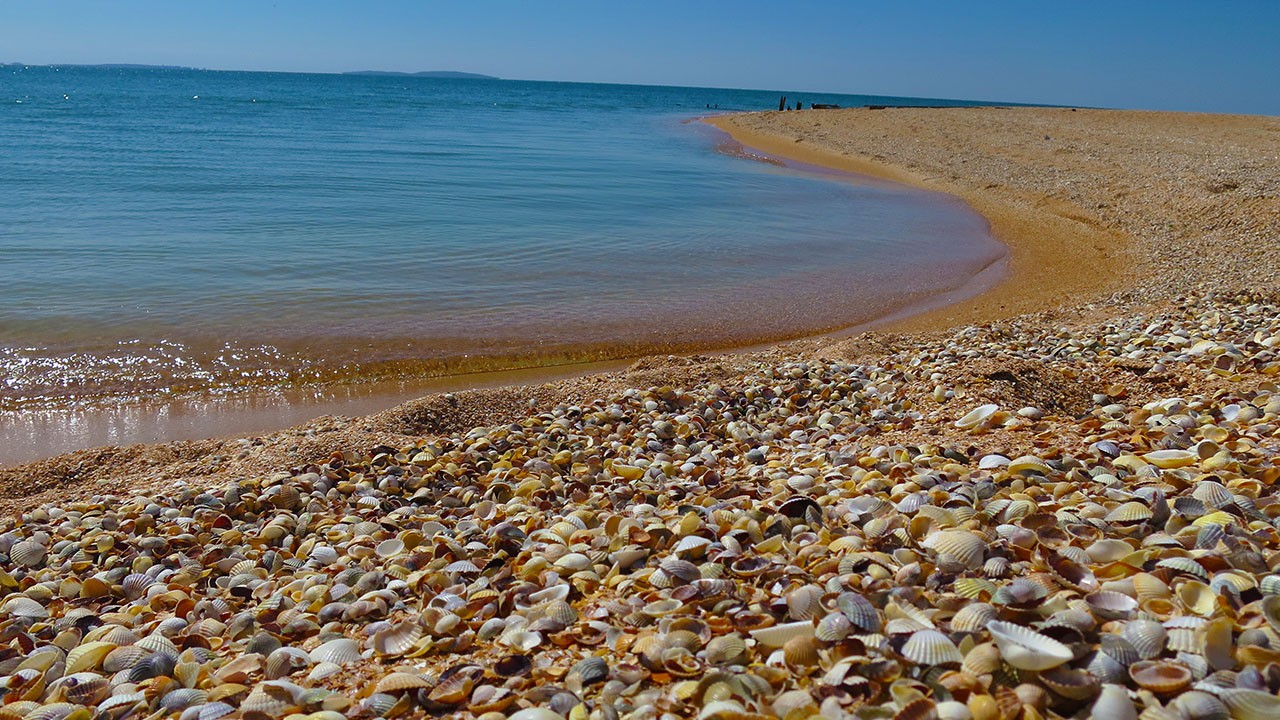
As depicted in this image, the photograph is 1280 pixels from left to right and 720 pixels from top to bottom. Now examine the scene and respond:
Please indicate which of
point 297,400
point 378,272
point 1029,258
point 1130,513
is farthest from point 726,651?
point 1029,258

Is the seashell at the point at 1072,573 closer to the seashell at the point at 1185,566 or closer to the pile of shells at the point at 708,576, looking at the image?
the pile of shells at the point at 708,576

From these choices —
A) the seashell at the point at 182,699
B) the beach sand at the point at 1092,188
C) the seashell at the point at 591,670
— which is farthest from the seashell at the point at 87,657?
the beach sand at the point at 1092,188

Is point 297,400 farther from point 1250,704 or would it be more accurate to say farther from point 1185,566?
point 1250,704

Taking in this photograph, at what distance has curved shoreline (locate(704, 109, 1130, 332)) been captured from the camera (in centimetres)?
856

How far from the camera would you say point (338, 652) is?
239 cm

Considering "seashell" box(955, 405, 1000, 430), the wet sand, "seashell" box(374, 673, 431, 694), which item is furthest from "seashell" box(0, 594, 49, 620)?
"seashell" box(955, 405, 1000, 430)

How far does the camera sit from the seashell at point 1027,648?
1776 millimetres

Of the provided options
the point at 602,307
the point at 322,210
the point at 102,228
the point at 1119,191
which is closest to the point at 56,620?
the point at 602,307

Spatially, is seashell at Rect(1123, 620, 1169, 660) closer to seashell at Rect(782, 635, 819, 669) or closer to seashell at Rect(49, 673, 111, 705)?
seashell at Rect(782, 635, 819, 669)

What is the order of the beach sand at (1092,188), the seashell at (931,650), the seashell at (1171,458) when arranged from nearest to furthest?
the seashell at (931,650), the seashell at (1171,458), the beach sand at (1092,188)

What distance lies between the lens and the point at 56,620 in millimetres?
2832

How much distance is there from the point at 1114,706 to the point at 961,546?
2.18ft

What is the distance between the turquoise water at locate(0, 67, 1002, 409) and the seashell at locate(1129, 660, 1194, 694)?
566 cm

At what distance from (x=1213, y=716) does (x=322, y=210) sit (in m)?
12.9
